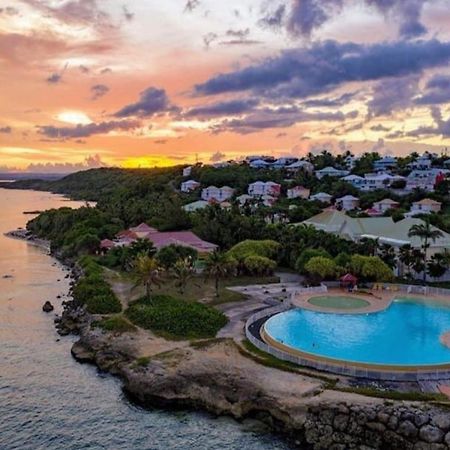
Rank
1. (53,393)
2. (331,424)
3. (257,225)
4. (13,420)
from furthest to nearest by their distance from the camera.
→ 1. (257,225)
2. (53,393)
3. (13,420)
4. (331,424)

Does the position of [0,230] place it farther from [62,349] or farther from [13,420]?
[13,420]

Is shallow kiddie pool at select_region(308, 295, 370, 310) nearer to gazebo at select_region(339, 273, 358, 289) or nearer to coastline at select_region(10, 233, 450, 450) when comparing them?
gazebo at select_region(339, 273, 358, 289)

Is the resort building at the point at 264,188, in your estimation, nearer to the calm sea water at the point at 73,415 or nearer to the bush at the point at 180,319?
the bush at the point at 180,319

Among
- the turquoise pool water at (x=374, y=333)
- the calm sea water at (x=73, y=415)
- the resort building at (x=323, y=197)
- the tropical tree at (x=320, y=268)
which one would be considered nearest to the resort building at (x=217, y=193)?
the resort building at (x=323, y=197)

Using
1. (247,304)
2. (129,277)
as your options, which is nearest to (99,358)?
(247,304)

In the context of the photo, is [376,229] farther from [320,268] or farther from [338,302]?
[338,302]
